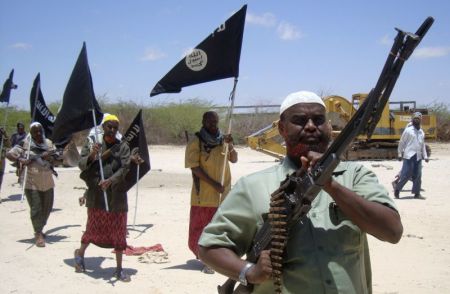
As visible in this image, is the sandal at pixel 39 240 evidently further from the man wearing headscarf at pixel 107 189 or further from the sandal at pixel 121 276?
the sandal at pixel 121 276

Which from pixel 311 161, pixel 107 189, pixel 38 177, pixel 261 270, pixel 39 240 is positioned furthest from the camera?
pixel 38 177

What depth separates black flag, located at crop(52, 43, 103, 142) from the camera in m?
6.79

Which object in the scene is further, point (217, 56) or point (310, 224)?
point (217, 56)

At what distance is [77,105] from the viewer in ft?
22.5

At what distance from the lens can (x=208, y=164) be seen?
6.37 meters

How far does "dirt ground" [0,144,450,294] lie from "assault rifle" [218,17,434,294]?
3.89 meters

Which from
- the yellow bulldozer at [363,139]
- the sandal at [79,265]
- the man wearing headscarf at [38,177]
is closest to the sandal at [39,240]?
the man wearing headscarf at [38,177]

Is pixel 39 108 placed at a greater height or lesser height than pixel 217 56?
lesser

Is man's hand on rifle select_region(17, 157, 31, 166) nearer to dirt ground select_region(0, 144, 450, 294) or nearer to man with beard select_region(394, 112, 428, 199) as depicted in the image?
dirt ground select_region(0, 144, 450, 294)

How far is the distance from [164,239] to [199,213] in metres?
1.97

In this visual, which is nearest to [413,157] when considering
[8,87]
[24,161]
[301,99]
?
[24,161]

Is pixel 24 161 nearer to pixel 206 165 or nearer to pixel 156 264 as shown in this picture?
pixel 156 264

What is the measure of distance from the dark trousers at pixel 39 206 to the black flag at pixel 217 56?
9.49ft

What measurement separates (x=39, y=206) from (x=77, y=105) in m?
1.98
